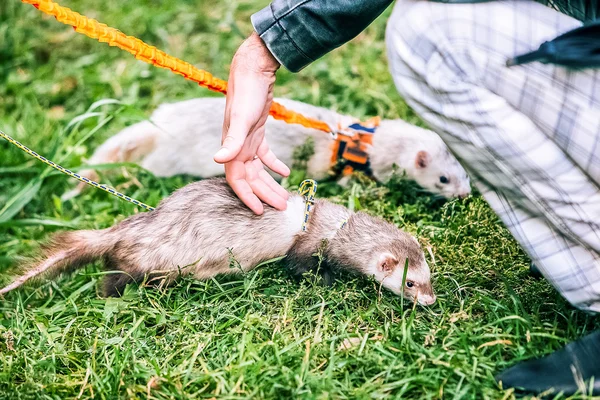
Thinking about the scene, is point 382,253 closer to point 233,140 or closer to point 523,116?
point 233,140

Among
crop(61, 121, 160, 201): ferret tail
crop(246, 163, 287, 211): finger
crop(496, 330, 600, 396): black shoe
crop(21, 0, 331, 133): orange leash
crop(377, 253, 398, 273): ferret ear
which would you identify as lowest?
crop(61, 121, 160, 201): ferret tail

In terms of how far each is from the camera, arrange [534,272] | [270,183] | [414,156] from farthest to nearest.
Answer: [414,156] < [270,183] < [534,272]

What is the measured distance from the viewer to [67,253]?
3.12 meters

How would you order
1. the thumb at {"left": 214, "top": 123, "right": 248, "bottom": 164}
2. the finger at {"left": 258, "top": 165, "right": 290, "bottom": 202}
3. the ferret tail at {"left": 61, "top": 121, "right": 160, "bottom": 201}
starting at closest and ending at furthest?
1. the thumb at {"left": 214, "top": 123, "right": 248, "bottom": 164}
2. the finger at {"left": 258, "top": 165, "right": 290, "bottom": 202}
3. the ferret tail at {"left": 61, "top": 121, "right": 160, "bottom": 201}

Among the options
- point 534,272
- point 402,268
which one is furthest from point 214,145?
point 534,272

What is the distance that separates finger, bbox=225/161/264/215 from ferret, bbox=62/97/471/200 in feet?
3.96

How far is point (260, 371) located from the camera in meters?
2.50

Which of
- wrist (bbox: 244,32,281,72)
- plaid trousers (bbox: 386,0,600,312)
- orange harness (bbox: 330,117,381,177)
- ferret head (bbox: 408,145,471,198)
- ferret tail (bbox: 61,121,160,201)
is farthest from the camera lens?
ferret tail (bbox: 61,121,160,201)

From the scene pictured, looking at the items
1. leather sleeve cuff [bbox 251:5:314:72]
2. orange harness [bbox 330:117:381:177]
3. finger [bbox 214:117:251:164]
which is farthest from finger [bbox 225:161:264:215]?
orange harness [bbox 330:117:381:177]

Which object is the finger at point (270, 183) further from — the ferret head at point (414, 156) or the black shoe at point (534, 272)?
the black shoe at point (534, 272)

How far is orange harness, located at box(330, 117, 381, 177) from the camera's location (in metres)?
4.27

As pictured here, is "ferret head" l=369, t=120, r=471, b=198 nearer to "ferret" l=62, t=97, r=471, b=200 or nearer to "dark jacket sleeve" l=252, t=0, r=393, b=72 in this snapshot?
"ferret" l=62, t=97, r=471, b=200

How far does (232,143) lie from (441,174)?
1803 mm

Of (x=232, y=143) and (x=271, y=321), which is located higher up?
(x=232, y=143)
